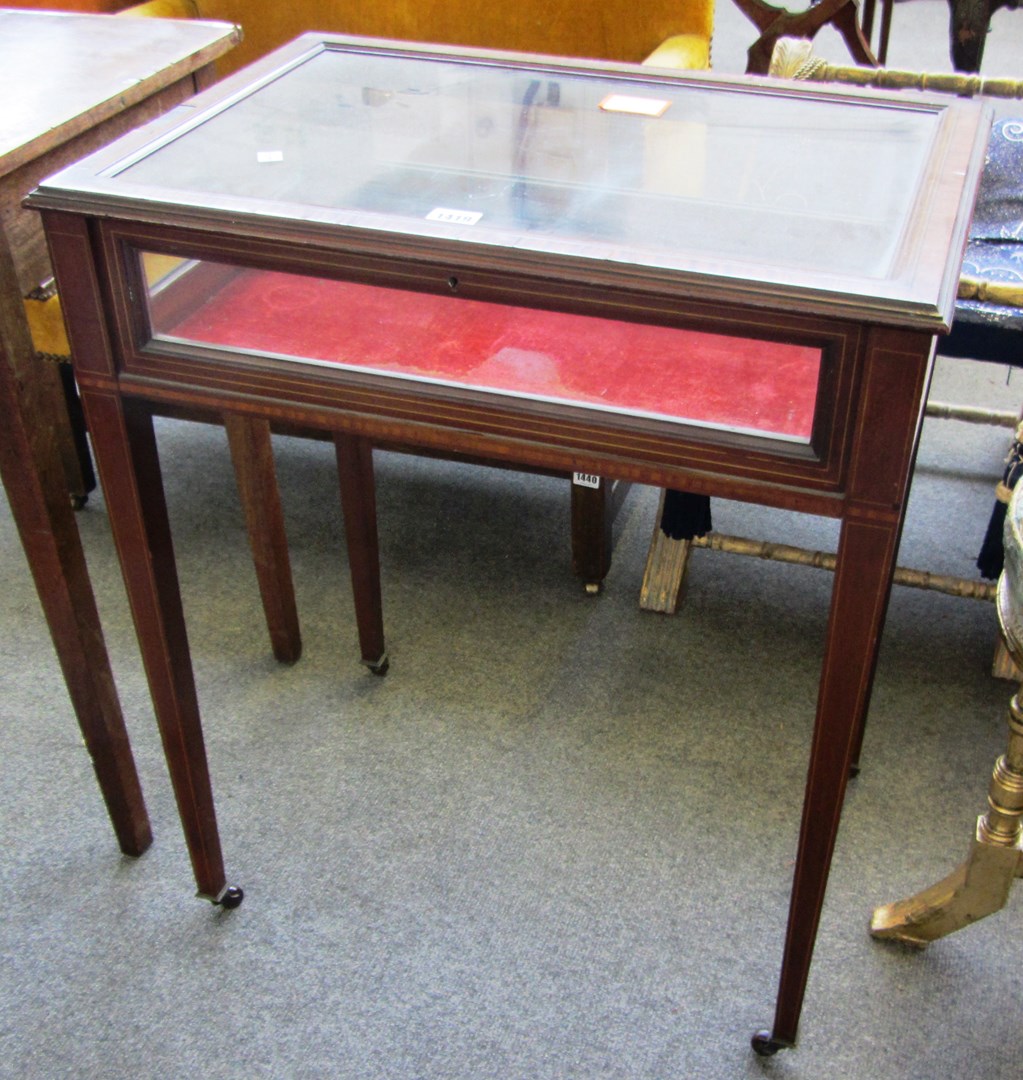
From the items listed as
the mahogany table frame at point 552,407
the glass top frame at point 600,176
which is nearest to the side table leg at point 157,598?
the mahogany table frame at point 552,407

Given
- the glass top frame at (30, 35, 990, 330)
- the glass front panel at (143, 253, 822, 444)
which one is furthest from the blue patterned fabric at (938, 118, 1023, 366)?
the glass front panel at (143, 253, 822, 444)

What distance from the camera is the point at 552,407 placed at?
1.18m

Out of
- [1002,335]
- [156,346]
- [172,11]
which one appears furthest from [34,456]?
[172,11]

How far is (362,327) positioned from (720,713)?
1.04m

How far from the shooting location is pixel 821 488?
1120 mm

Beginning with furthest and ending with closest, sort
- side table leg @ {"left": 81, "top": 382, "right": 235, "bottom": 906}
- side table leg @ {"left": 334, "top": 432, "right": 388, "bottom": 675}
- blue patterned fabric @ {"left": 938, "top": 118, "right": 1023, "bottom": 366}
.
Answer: side table leg @ {"left": 334, "top": 432, "right": 388, "bottom": 675}, blue patterned fabric @ {"left": 938, "top": 118, "right": 1023, "bottom": 366}, side table leg @ {"left": 81, "top": 382, "right": 235, "bottom": 906}

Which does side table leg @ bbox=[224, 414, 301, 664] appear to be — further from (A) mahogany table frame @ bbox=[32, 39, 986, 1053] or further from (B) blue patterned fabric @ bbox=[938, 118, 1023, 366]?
(B) blue patterned fabric @ bbox=[938, 118, 1023, 366]

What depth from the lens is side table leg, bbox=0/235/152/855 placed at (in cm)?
143

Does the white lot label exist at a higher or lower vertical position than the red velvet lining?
lower

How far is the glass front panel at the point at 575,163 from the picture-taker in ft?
3.76

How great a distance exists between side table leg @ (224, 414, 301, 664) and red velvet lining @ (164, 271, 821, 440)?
60 centimetres

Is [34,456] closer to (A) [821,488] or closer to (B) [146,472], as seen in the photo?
(B) [146,472]

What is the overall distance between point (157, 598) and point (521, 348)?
52 cm

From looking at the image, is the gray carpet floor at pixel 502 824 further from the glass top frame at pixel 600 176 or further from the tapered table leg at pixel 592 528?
the glass top frame at pixel 600 176
